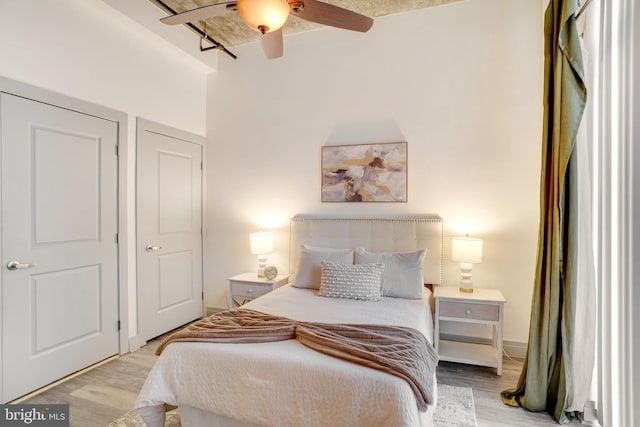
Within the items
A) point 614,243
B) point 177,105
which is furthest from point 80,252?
point 614,243

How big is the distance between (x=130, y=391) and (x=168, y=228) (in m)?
1.67

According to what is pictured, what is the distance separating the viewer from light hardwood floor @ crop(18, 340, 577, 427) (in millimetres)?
2199

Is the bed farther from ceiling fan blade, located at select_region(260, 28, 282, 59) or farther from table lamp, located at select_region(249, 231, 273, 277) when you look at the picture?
ceiling fan blade, located at select_region(260, 28, 282, 59)

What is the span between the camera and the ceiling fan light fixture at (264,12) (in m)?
1.58

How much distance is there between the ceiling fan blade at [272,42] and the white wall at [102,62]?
165 cm

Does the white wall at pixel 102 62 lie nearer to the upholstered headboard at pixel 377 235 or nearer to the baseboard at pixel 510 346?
the upholstered headboard at pixel 377 235

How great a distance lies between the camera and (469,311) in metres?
2.78

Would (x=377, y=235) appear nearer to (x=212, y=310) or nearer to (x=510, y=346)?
(x=510, y=346)

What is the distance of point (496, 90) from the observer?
3.09 meters

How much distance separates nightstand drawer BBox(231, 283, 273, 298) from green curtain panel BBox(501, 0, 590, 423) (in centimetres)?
227

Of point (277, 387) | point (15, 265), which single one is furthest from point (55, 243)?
point (277, 387)

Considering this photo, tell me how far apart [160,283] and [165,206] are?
Result: 2.71 ft

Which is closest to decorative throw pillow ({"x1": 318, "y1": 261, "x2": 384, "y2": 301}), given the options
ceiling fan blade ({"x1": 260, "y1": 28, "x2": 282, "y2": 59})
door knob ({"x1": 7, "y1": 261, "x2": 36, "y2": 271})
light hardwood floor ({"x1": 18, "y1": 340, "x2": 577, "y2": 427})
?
light hardwood floor ({"x1": 18, "y1": 340, "x2": 577, "y2": 427})

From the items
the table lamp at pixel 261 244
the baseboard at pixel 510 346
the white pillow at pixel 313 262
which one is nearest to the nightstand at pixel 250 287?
the table lamp at pixel 261 244
